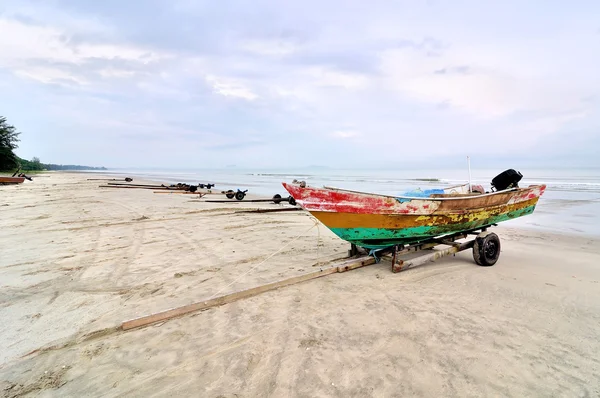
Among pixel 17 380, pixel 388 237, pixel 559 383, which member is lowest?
pixel 17 380

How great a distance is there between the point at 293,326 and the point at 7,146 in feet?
204

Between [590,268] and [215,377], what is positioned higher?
[590,268]

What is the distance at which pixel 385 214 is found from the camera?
4.58 metres

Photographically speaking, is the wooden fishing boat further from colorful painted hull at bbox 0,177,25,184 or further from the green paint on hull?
the green paint on hull

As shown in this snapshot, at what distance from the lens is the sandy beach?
8.11ft

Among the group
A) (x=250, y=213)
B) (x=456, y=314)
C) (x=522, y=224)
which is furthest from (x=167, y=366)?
(x=522, y=224)

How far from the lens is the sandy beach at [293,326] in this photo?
2471 millimetres

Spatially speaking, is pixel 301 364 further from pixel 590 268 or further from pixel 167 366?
pixel 590 268

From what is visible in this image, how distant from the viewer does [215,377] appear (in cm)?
250

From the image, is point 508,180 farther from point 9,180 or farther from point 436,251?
point 9,180

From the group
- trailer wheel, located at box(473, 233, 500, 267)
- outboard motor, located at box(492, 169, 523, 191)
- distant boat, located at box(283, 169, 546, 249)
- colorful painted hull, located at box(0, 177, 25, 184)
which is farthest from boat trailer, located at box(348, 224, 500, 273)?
colorful painted hull, located at box(0, 177, 25, 184)

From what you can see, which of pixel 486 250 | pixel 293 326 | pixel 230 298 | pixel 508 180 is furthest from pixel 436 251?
pixel 230 298

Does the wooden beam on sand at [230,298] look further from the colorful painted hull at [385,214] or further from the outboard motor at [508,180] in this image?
the outboard motor at [508,180]

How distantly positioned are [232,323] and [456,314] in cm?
278
